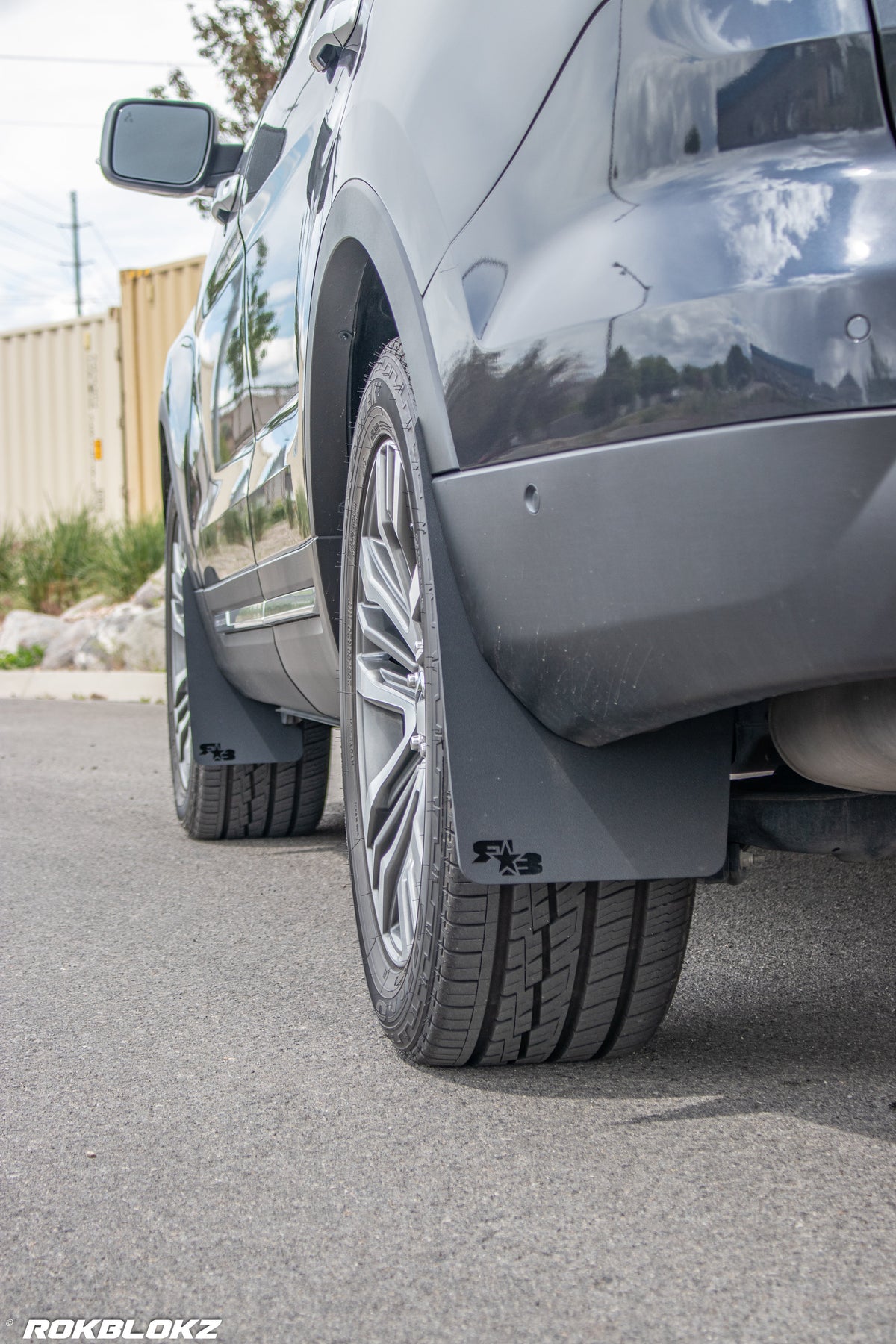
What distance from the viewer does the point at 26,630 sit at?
1188cm

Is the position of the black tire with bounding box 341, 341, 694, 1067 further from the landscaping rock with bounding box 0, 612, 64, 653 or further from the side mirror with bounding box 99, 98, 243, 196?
the landscaping rock with bounding box 0, 612, 64, 653

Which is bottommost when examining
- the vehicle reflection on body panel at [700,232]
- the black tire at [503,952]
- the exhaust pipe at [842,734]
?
the black tire at [503,952]

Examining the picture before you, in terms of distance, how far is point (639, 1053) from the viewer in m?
2.04

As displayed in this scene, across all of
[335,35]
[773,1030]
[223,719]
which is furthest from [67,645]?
[773,1030]

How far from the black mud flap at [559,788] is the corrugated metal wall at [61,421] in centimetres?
1265

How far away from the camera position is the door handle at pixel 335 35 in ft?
6.92

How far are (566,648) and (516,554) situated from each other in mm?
121

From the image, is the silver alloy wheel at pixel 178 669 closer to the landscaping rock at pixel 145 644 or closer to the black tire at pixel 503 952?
the black tire at pixel 503 952

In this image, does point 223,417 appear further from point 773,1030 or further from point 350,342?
point 773,1030

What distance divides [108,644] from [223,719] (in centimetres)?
735

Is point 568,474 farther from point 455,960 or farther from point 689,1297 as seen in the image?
point 689,1297

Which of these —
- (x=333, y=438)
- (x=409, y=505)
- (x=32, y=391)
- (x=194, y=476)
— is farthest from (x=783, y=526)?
(x=32, y=391)

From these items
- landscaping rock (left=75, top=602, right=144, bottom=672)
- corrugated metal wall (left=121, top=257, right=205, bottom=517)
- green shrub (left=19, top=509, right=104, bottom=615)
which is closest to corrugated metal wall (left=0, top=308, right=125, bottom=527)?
corrugated metal wall (left=121, top=257, right=205, bottom=517)

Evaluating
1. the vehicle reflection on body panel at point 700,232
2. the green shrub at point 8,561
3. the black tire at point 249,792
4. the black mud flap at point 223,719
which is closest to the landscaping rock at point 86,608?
the green shrub at point 8,561
